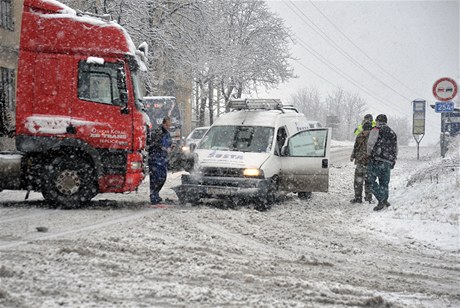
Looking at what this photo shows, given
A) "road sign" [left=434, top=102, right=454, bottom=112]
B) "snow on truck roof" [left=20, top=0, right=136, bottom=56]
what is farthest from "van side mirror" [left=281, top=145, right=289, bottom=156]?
"road sign" [left=434, top=102, right=454, bottom=112]

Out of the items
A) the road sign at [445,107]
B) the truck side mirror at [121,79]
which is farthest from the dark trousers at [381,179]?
the road sign at [445,107]

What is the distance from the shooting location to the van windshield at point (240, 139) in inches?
448

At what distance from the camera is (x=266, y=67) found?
127 ft

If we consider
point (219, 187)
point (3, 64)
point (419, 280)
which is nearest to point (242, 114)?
point (219, 187)

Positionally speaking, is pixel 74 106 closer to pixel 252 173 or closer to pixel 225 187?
pixel 225 187

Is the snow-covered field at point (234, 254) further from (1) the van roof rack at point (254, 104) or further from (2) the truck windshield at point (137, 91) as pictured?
(1) the van roof rack at point (254, 104)

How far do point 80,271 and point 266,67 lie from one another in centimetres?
3416

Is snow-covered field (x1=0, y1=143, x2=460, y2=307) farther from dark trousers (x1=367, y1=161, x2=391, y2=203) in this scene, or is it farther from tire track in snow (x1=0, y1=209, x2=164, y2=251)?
dark trousers (x1=367, y1=161, x2=391, y2=203)

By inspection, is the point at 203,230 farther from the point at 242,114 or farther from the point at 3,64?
the point at 3,64

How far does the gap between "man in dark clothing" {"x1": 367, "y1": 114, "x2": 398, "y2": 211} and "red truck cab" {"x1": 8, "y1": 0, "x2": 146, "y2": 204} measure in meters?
4.74

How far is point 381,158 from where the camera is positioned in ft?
36.1

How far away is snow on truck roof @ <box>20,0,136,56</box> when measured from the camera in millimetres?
9977

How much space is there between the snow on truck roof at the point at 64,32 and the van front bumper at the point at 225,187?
2845mm

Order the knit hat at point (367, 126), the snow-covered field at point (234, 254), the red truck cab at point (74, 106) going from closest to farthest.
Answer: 1. the snow-covered field at point (234, 254)
2. the red truck cab at point (74, 106)
3. the knit hat at point (367, 126)
